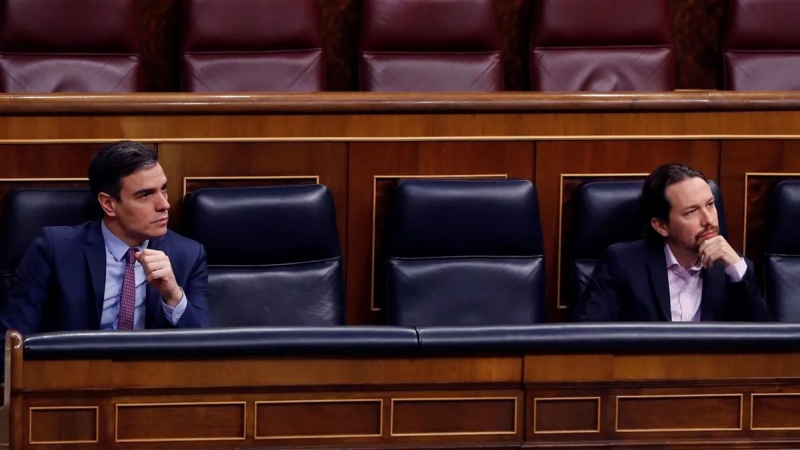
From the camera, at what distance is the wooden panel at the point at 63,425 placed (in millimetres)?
662

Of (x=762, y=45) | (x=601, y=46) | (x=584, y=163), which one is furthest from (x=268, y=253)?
(x=762, y=45)

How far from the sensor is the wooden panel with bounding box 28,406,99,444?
662 millimetres

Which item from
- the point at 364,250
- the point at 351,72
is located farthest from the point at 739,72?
the point at 364,250

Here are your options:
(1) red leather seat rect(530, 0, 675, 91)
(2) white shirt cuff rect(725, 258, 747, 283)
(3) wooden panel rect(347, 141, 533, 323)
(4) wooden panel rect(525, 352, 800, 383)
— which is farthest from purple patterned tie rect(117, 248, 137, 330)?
(1) red leather seat rect(530, 0, 675, 91)

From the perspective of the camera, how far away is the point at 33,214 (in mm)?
982

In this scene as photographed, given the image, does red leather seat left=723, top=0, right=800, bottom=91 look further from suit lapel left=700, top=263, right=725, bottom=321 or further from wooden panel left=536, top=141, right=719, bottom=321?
suit lapel left=700, top=263, right=725, bottom=321

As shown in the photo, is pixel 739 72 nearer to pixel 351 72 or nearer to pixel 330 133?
pixel 351 72

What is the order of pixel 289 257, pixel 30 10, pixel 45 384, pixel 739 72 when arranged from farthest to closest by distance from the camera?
pixel 739 72 → pixel 30 10 → pixel 289 257 → pixel 45 384

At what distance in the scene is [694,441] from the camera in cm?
71

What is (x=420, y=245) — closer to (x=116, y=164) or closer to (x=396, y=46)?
(x=116, y=164)

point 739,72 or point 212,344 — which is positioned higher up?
point 739,72

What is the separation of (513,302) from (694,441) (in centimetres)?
36

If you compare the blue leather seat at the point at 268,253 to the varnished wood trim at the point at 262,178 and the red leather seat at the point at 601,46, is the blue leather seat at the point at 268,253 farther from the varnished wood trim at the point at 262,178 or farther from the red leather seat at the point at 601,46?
the red leather seat at the point at 601,46

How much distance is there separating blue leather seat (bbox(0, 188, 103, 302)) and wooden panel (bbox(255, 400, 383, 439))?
356 mm
